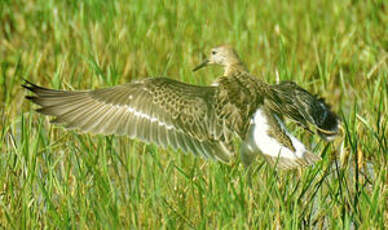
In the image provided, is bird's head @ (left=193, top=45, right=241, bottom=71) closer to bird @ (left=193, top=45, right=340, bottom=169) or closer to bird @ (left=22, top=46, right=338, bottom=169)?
bird @ (left=193, top=45, right=340, bottom=169)

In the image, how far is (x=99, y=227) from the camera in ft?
12.0

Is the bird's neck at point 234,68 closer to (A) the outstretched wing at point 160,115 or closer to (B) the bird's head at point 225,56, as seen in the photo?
(B) the bird's head at point 225,56

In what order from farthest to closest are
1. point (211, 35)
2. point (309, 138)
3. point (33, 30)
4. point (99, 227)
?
1. point (33, 30)
2. point (211, 35)
3. point (309, 138)
4. point (99, 227)

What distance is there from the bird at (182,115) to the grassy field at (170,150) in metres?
0.13

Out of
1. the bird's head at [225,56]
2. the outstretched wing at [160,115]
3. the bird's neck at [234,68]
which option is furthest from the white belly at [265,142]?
the bird's head at [225,56]

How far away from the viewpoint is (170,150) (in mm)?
4664

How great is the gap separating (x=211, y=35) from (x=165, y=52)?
0.38 metres

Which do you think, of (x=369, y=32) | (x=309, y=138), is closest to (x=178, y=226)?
(x=309, y=138)

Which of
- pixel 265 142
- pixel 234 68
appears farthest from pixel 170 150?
pixel 265 142

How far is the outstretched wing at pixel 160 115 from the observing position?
13.6 ft

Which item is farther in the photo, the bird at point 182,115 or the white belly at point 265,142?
the bird at point 182,115

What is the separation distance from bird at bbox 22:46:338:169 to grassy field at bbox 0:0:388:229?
13cm

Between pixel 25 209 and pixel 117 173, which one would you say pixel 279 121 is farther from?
pixel 25 209

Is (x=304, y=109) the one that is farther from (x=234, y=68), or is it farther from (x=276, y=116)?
(x=234, y=68)
